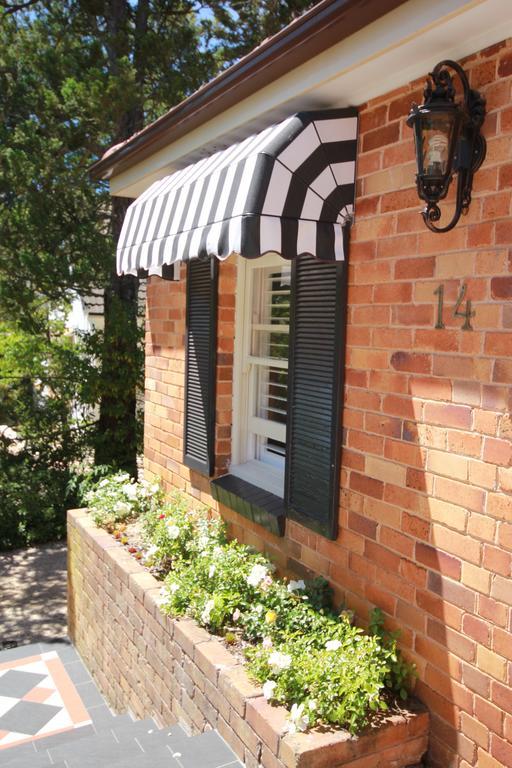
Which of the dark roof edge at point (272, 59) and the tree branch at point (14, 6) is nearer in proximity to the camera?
the dark roof edge at point (272, 59)

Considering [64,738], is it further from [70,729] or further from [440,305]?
[440,305]

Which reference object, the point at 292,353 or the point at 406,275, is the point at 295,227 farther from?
the point at 292,353

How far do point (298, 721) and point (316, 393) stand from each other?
5.45ft

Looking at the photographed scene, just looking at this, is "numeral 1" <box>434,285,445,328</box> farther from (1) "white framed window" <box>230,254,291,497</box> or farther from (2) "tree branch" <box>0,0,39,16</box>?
(2) "tree branch" <box>0,0,39,16</box>

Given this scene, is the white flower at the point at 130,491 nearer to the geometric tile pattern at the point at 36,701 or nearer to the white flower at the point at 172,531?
the white flower at the point at 172,531

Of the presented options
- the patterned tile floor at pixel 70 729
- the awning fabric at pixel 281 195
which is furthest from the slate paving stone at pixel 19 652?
the awning fabric at pixel 281 195

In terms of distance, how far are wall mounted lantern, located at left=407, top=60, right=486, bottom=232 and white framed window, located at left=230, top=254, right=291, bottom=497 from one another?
1958 millimetres

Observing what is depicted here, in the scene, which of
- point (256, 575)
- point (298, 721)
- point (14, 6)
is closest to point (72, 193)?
point (14, 6)

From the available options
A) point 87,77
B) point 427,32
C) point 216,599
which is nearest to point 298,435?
point 216,599

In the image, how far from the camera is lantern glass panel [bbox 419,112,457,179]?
105 inches

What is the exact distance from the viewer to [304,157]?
128 inches

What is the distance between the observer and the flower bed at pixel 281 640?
285cm

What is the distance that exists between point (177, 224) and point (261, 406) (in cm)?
163

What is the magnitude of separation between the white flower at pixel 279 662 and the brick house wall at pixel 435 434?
0.58 metres
